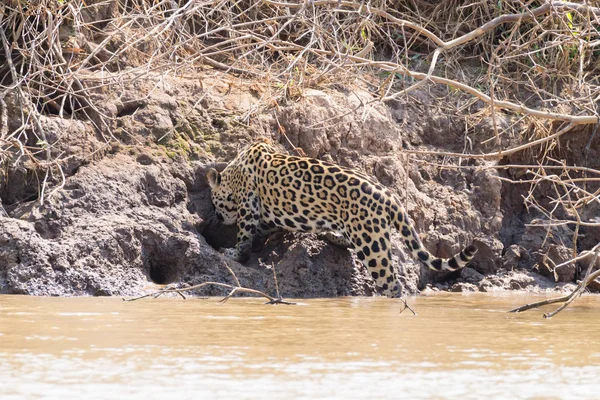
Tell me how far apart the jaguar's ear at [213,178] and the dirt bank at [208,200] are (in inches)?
5.7

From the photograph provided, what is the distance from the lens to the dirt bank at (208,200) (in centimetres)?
710

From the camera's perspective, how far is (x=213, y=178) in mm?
7918

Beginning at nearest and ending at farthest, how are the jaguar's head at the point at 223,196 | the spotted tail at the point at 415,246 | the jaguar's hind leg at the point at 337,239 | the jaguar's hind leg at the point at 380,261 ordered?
the jaguar's hind leg at the point at 380,261, the spotted tail at the point at 415,246, the jaguar's hind leg at the point at 337,239, the jaguar's head at the point at 223,196

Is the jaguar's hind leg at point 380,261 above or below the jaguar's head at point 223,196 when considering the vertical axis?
below

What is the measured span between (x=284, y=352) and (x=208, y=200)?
3.98 m

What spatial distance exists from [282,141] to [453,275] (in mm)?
1837

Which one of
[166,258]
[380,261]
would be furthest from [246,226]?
[380,261]

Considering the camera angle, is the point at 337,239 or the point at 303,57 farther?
the point at 303,57

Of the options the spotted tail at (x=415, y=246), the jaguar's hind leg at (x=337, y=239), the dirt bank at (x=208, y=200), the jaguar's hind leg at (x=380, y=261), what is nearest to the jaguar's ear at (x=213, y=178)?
the dirt bank at (x=208, y=200)

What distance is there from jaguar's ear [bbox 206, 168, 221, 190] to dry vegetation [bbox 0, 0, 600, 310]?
819mm

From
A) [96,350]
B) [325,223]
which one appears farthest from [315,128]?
[96,350]

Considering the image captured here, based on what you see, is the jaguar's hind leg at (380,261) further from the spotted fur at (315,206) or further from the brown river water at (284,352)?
the brown river water at (284,352)

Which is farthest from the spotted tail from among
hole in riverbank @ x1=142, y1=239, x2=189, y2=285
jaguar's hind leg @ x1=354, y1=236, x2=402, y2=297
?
hole in riverbank @ x1=142, y1=239, x2=189, y2=285

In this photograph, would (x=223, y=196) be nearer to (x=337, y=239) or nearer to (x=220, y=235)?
(x=220, y=235)
